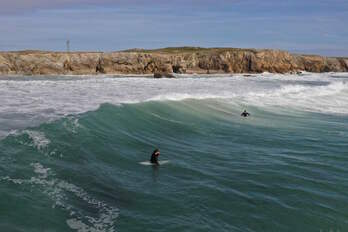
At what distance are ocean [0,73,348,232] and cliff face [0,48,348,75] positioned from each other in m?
51.2

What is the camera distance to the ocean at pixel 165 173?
7.82 meters

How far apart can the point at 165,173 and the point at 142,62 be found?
67.9 meters

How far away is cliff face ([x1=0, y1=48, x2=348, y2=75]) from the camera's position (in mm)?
69188

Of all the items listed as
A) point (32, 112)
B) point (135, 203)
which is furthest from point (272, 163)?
point (32, 112)

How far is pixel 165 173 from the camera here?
1110 cm

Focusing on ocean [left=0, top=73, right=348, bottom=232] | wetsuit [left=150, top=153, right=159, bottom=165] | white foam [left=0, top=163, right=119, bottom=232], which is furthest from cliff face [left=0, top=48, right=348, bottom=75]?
white foam [left=0, top=163, right=119, bottom=232]

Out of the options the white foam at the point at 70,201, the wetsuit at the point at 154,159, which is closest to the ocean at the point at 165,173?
the white foam at the point at 70,201

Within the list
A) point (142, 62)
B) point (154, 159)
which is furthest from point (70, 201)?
point (142, 62)

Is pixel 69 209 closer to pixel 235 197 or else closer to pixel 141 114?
pixel 235 197

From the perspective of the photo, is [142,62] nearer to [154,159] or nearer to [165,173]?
[154,159]

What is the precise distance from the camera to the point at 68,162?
36.2ft

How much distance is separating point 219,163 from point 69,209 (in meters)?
5.38

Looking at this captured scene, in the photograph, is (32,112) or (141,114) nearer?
(32,112)

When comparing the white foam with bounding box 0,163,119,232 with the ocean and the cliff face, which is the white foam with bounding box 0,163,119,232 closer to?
the ocean
